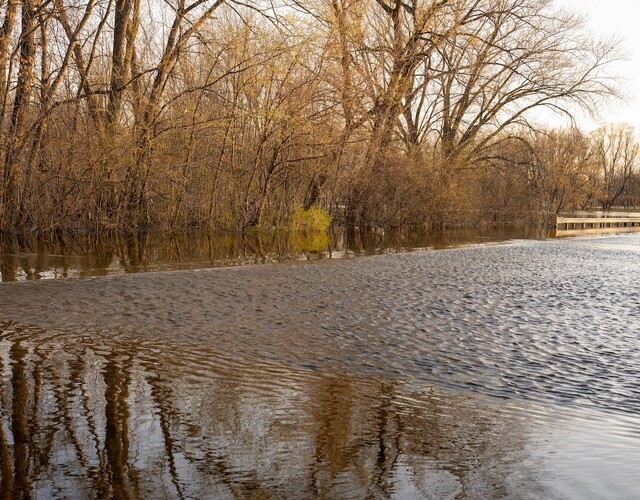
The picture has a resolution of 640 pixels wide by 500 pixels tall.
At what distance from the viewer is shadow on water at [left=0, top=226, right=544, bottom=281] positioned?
13266mm

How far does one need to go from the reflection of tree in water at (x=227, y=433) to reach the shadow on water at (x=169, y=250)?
6976mm

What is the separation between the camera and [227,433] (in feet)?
14.5

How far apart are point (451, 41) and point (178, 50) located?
12.5m

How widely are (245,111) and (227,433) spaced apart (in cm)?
1977

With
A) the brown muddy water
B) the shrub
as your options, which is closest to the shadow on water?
the shrub

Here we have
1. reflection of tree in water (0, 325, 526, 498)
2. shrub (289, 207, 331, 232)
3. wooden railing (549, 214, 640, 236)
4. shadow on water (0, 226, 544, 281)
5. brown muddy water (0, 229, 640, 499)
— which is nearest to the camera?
reflection of tree in water (0, 325, 526, 498)

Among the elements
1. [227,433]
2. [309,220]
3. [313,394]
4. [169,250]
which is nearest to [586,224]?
[309,220]

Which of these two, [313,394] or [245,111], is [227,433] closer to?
[313,394]

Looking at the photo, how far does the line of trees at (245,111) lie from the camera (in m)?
18.5

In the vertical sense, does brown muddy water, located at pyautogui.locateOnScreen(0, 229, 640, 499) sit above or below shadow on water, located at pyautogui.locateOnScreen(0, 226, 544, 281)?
below

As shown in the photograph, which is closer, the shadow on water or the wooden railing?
the shadow on water

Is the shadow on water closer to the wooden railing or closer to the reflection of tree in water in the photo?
the reflection of tree in water

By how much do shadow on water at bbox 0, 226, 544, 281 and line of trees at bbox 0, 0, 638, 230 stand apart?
1515 mm

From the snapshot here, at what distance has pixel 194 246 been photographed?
18578 mm
